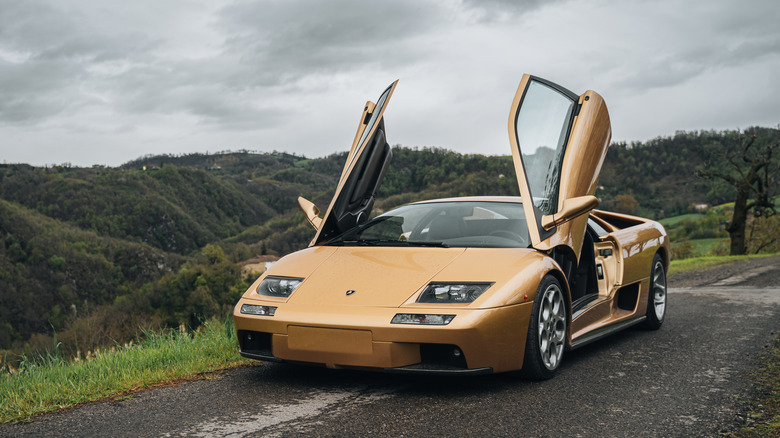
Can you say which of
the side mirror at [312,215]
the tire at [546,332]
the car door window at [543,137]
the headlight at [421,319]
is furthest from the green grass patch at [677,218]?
the headlight at [421,319]

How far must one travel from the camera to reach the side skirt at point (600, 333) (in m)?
4.47

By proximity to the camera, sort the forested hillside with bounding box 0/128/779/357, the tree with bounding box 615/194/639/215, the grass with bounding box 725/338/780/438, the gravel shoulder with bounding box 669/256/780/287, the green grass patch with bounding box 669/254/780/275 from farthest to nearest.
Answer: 1. the forested hillside with bounding box 0/128/779/357
2. the tree with bounding box 615/194/639/215
3. the green grass patch with bounding box 669/254/780/275
4. the gravel shoulder with bounding box 669/256/780/287
5. the grass with bounding box 725/338/780/438

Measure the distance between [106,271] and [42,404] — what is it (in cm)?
9168

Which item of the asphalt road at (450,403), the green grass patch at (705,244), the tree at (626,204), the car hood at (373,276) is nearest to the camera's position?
the asphalt road at (450,403)

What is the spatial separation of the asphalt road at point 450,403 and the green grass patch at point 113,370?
0.21 m

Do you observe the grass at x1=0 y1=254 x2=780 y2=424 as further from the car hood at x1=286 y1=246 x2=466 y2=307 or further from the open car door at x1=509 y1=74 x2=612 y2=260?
the open car door at x1=509 y1=74 x2=612 y2=260

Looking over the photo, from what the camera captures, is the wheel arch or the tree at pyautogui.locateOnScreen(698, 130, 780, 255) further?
the tree at pyautogui.locateOnScreen(698, 130, 780, 255)

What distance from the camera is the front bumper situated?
3.48 metres

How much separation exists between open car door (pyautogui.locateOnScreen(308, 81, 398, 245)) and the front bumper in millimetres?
1343

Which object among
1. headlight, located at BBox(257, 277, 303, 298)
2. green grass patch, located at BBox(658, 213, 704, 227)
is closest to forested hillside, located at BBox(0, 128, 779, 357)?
green grass patch, located at BBox(658, 213, 704, 227)

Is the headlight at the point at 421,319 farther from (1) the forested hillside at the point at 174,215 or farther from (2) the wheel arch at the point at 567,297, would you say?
(1) the forested hillside at the point at 174,215

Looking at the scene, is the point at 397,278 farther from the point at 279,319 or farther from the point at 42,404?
the point at 42,404

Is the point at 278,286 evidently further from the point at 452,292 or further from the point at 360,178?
the point at 360,178

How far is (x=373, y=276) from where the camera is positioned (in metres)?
4.02
